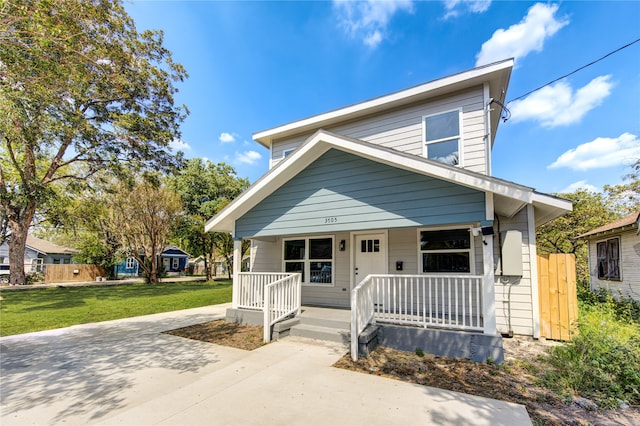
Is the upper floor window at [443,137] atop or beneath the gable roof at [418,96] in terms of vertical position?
beneath

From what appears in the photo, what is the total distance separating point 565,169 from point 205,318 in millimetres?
26191

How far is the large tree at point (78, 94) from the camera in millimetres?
4953

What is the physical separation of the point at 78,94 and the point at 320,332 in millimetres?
9103

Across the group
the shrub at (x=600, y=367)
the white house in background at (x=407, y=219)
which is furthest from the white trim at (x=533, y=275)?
the shrub at (x=600, y=367)

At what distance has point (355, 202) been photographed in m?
6.26

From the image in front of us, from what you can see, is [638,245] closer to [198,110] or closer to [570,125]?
[570,125]

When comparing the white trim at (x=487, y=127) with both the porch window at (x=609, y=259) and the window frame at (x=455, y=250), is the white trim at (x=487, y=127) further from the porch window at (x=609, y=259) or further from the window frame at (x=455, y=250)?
the porch window at (x=609, y=259)

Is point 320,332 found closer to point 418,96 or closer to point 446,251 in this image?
point 446,251

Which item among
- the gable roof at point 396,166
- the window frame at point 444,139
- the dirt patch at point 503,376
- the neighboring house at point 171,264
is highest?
the window frame at point 444,139

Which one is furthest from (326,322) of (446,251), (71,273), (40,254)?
(40,254)

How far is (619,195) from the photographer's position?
18812mm

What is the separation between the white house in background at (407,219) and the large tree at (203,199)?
1771 centimetres

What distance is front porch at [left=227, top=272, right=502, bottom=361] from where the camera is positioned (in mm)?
5020

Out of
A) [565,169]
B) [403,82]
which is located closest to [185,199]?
[403,82]
